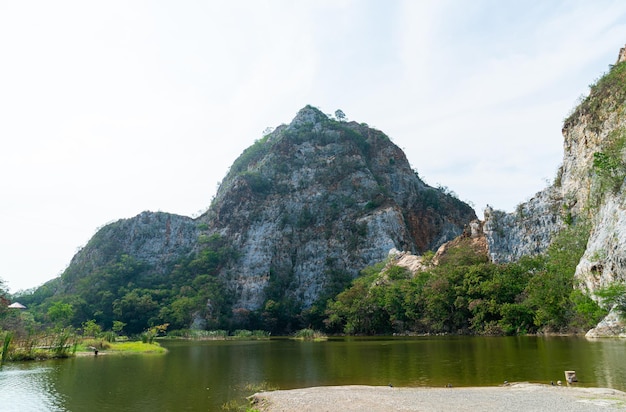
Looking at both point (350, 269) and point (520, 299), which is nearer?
point (520, 299)

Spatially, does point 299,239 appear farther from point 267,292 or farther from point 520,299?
point 520,299

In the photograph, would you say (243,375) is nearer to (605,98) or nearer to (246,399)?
(246,399)

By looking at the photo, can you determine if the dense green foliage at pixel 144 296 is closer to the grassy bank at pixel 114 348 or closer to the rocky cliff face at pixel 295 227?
the rocky cliff face at pixel 295 227

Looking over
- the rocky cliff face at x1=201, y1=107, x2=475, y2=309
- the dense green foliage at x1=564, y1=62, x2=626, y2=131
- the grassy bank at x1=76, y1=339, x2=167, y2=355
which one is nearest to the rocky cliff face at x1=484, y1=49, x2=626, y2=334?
the dense green foliage at x1=564, y1=62, x2=626, y2=131

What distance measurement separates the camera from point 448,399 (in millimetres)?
14289

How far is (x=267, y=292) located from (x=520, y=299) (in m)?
53.6

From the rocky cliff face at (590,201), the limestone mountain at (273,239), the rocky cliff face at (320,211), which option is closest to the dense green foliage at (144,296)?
the limestone mountain at (273,239)

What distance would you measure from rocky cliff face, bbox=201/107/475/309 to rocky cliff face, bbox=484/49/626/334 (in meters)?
33.6

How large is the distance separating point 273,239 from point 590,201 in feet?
219

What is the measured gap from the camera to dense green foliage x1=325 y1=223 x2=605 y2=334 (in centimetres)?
4744

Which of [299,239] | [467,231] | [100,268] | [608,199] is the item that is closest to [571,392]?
[608,199]

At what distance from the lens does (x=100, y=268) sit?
337 feet

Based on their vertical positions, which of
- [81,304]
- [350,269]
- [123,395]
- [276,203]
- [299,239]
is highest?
[276,203]

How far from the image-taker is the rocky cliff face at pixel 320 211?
320ft
